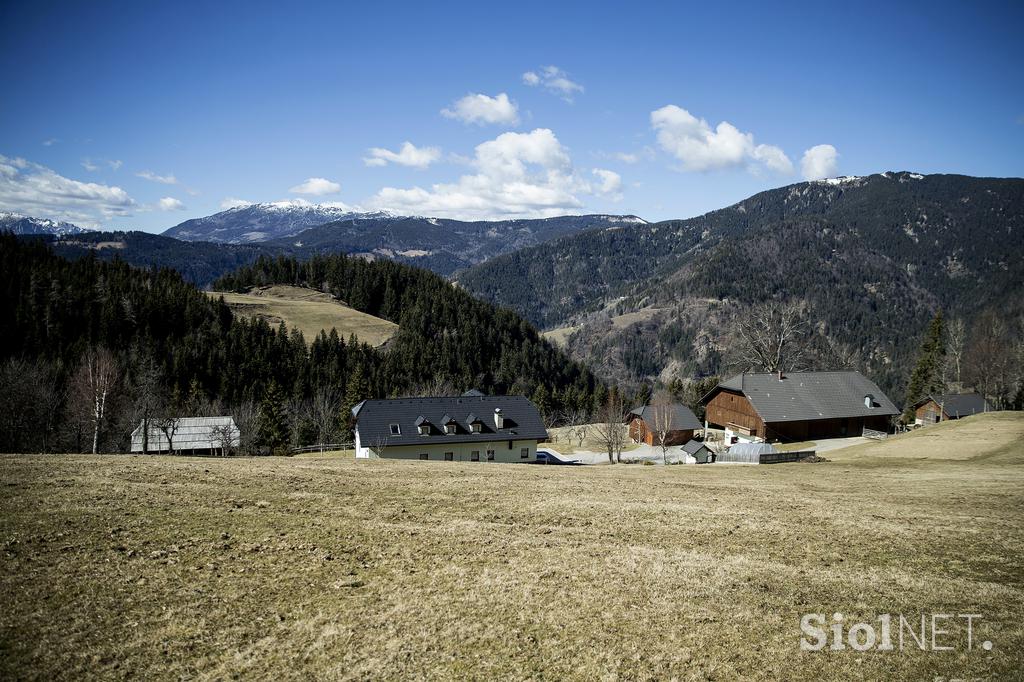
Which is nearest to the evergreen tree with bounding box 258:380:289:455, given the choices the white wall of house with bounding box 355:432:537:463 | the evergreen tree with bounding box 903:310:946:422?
the white wall of house with bounding box 355:432:537:463

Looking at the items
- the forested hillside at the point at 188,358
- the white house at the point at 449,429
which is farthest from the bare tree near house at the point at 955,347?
the white house at the point at 449,429

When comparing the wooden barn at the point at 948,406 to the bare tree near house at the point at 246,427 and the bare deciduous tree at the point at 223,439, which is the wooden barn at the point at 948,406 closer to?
the bare tree near house at the point at 246,427

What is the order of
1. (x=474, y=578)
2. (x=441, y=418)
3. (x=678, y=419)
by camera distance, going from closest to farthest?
(x=474, y=578) < (x=441, y=418) < (x=678, y=419)

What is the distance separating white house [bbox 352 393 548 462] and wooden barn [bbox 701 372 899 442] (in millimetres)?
25033

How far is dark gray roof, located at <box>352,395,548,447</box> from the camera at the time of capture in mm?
60438

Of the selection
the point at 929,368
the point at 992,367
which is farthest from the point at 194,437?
the point at 992,367

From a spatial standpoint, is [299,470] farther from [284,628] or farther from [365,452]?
[365,452]

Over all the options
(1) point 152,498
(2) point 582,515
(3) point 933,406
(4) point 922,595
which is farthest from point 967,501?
(3) point 933,406

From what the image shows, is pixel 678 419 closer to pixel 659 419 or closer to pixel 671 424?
pixel 671 424

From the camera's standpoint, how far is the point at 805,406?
2566 inches

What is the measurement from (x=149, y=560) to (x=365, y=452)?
4660cm

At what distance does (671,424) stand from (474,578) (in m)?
66.5

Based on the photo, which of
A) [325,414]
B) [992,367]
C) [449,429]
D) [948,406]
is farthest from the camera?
[992,367]

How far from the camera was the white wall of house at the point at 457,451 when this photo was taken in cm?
6031
